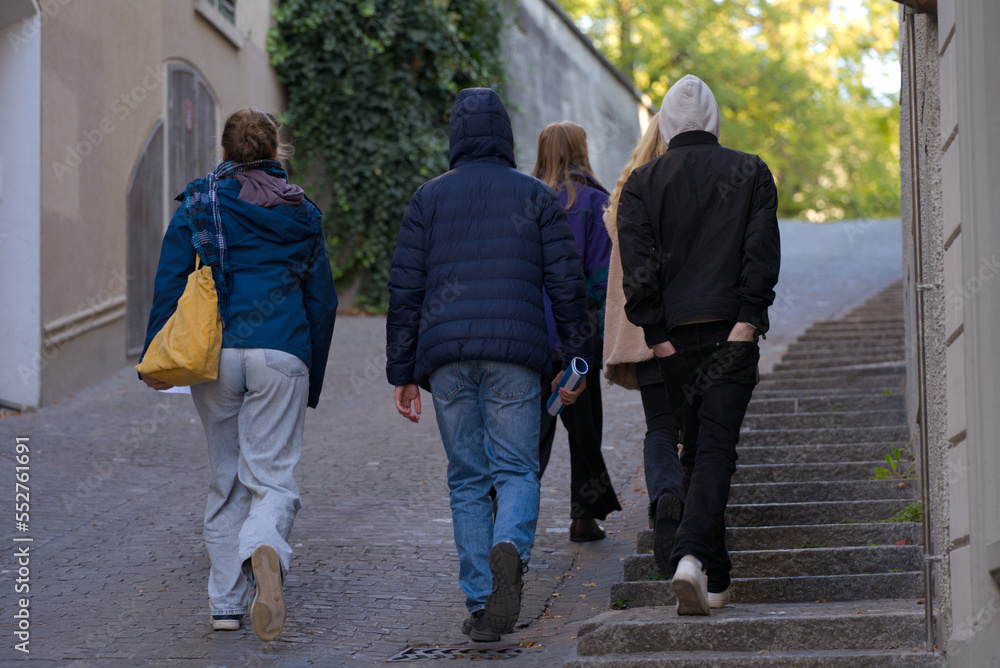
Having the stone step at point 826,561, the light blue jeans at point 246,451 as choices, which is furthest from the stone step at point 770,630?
the light blue jeans at point 246,451

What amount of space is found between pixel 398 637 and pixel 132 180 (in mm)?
7770

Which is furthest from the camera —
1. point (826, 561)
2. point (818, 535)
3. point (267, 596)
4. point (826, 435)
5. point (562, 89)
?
point (562, 89)

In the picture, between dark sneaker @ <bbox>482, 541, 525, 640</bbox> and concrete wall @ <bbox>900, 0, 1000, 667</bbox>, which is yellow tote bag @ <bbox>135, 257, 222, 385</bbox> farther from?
concrete wall @ <bbox>900, 0, 1000, 667</bbox>

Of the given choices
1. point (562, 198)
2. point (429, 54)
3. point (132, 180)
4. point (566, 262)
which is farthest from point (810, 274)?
Answer: point (566, 262)

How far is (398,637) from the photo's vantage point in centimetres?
424

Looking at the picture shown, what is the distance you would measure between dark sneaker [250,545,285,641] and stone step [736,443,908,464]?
9.62ft

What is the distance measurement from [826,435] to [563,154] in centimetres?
235

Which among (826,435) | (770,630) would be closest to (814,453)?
(826,435)

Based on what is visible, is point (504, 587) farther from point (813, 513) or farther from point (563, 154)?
point (563, 154)

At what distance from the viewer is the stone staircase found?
→ 360cm

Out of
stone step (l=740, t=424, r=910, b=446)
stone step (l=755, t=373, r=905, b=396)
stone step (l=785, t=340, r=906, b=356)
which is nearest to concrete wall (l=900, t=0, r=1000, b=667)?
stone step (l=740, t=424, r=910, b=446)

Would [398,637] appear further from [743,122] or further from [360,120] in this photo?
[743,122]

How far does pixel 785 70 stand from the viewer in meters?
34.2

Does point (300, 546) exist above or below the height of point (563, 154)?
below
